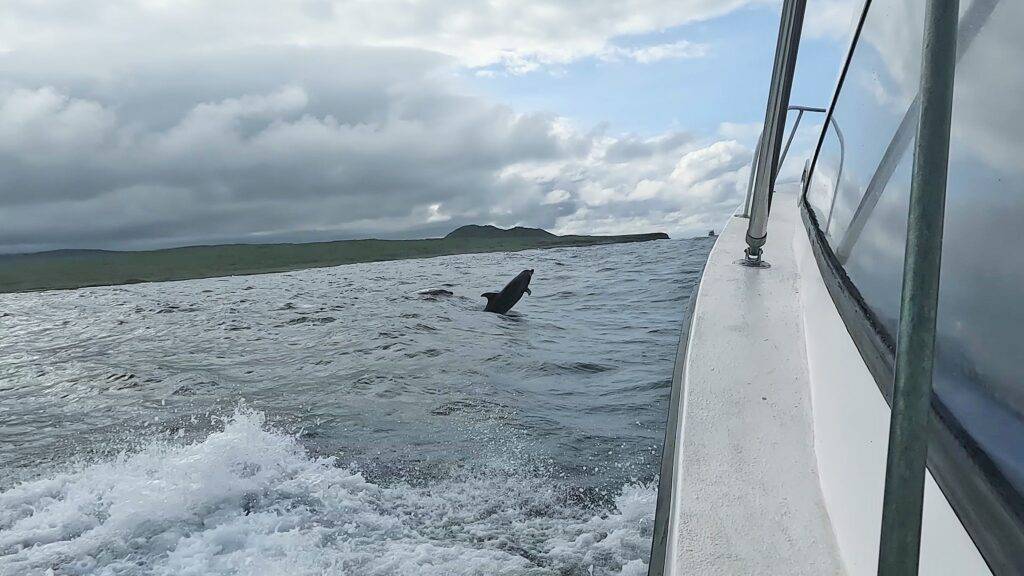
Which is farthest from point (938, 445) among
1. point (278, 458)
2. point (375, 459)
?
point (278, 458)

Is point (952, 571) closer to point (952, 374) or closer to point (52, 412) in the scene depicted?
point (952, 374)

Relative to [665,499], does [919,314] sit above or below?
above

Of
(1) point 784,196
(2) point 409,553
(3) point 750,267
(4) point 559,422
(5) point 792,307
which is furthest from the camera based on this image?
(1) point 784,196

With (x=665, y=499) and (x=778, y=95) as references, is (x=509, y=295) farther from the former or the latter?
(x=665, y=499)

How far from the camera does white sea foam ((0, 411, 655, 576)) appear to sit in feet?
7.49

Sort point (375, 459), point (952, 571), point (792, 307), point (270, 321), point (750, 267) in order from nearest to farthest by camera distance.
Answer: point (952, 571) → point (792, 307) → point (750, 267) → point (375, 459) → point (270, 321)

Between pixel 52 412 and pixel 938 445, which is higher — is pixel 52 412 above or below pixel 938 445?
below

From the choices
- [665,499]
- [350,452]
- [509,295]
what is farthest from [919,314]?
[509,295]

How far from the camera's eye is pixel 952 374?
862 millimetres

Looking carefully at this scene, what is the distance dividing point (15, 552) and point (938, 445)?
3.07 m

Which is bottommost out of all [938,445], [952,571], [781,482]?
[781,482]

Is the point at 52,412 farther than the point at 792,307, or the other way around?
the point at 52,412

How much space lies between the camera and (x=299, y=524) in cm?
261

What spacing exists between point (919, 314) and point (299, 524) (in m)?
2.55
